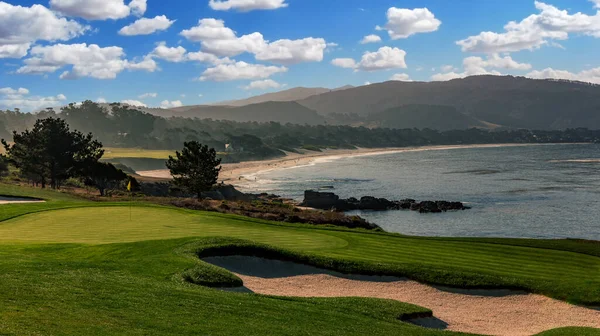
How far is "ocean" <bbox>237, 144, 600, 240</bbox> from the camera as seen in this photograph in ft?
181

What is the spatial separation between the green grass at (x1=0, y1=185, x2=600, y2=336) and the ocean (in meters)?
27.2

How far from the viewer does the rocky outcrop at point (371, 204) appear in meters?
68.9

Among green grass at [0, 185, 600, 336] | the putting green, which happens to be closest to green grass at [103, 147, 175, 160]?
green grass at [0, 185, 600, 336]

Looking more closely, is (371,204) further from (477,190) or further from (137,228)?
(137,228)

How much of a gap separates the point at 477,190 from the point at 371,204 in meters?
24.4

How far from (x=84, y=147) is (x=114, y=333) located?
58867mm

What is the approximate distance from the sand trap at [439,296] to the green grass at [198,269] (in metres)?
0.45

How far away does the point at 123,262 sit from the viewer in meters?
18.7

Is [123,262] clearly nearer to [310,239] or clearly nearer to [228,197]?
[310,239]

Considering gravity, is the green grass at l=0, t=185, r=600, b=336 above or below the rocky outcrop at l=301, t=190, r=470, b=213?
above

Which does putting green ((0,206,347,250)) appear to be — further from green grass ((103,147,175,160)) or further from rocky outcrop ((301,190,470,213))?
green grass ((103,147,175,160))

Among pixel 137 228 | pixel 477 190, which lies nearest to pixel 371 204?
pixel 477 190

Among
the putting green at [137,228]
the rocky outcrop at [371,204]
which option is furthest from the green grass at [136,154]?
the putting green at [137,228]

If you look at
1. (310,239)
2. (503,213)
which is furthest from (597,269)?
(503,213)
